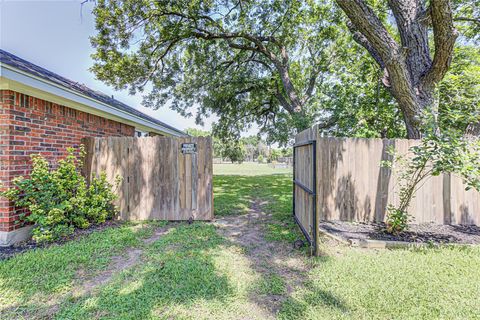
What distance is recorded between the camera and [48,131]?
14.1 feet

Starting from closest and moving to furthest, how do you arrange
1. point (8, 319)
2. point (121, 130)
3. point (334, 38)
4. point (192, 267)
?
point (8, 319)
point (192, 267)
point (121, 130)
point (334, 38)

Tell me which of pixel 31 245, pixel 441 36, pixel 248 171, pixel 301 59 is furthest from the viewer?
pixel 248 171

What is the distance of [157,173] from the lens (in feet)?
16.9

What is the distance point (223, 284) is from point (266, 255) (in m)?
1.04

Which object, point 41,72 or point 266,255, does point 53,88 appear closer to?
point 41,72

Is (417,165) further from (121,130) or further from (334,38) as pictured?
(334,38)

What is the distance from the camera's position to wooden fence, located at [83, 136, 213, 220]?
510 centimetres

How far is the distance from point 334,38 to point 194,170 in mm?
9607

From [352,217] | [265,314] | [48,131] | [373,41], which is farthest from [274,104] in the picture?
[265,314]

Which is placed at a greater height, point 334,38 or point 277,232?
point 334,38

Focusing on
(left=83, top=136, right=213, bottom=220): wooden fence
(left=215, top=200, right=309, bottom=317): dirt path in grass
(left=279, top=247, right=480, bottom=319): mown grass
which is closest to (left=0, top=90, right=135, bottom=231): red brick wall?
(left=83, top=136, right=213, bottom=220): wooden fence

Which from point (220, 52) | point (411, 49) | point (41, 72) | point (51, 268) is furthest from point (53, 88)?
point (220, 52)

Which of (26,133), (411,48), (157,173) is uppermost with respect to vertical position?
(411,48)

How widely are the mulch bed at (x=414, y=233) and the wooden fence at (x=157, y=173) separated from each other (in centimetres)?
287
